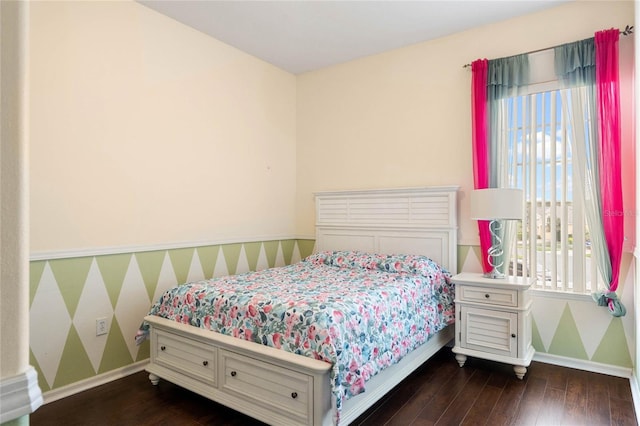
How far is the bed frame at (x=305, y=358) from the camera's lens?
6.53 feet

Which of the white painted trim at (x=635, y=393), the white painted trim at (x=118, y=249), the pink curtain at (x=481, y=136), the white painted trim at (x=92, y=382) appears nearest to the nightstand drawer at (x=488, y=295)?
the pink curtain at (x=481, y=136)

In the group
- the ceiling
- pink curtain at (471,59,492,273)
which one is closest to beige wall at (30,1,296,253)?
the ceiling

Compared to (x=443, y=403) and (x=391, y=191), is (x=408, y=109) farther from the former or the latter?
(x=443, y=403)

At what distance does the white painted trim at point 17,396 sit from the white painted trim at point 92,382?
7.54ft

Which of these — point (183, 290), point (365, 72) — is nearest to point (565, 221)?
point (365, 72)

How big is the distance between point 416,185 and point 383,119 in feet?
2.57

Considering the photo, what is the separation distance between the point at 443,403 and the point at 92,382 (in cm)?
242

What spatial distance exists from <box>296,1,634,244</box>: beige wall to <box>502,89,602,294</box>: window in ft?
1.22

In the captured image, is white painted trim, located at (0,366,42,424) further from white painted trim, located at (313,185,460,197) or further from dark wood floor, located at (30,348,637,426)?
white painted trim, located at (313,185,460,197)

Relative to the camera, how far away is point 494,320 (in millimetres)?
2916

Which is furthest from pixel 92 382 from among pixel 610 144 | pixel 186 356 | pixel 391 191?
pixel 610 144

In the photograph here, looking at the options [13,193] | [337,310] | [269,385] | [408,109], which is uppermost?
[408,109]

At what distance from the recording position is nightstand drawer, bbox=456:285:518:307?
9.35ft

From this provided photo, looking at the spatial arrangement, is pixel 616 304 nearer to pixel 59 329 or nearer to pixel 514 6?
pixel 514 6
